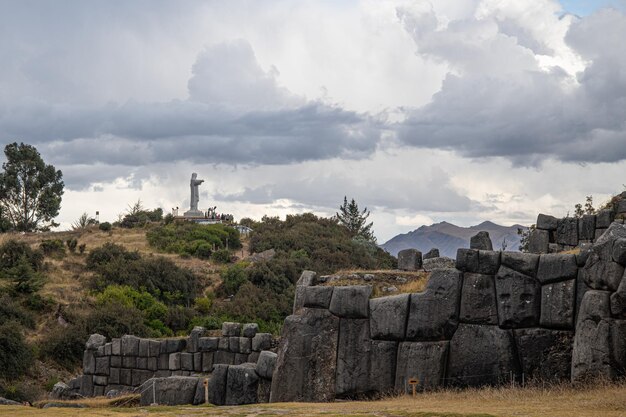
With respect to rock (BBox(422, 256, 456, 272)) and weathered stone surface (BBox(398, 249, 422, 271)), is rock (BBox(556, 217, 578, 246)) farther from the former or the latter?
weathered stone surface (BBox(398, 249, 422, 271))

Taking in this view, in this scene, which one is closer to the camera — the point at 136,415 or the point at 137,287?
the point at 136,415

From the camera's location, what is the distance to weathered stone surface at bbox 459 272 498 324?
66.2 feet

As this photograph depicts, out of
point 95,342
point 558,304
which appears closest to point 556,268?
point 558,304

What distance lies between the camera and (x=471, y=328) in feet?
66.6

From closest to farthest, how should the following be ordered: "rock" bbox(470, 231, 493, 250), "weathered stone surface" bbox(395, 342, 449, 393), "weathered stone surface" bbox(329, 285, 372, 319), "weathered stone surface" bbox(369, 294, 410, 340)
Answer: "weathered stone surface" bbox(395, 342, 449, 393), "weathered stone surface" bbox(369, 294, 410, 340), "weathered stone surface" bbox(329, 285, 372, 319), "rock" bbox(470, 231, 493, 250)

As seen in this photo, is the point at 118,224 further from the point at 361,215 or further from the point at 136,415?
the point at 136,415

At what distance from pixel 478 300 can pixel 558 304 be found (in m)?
1.76

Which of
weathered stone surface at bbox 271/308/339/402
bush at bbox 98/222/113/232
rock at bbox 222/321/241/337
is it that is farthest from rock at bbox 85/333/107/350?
bush at bbox 98/222/113/232

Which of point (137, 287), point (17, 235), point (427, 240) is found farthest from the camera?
point (427, 240)

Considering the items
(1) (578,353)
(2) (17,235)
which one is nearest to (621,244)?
(1) (578,353)

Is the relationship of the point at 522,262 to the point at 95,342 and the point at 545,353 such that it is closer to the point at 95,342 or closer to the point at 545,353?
the point at 545,353

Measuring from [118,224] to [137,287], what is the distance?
27.1 metres

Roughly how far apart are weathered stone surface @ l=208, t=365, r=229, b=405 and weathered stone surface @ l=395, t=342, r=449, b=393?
196 inches

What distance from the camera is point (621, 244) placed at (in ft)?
56.1
